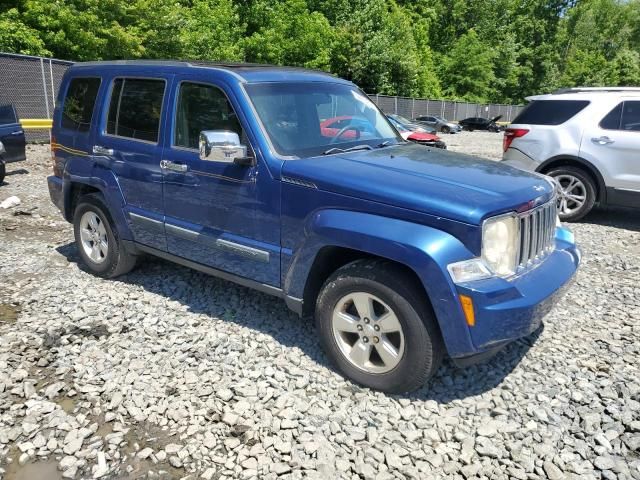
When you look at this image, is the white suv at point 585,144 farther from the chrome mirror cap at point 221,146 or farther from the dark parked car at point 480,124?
the dark parked car at point 480,124

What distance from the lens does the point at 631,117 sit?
7.40 m

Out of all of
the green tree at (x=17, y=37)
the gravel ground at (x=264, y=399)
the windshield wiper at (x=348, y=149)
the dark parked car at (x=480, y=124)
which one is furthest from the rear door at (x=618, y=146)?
the dark parked car at (x=480, y=124)

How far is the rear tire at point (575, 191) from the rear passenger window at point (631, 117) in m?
0.80

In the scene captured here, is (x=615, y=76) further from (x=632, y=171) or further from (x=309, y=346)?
(x=309, y=346)

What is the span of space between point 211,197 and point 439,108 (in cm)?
4071

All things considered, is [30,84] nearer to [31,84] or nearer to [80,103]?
[31,84]

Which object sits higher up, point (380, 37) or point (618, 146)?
point (380, 37)

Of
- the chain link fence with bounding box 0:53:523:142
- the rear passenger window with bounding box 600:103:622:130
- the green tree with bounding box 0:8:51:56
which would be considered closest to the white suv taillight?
the rear passenger window with bounding box 600:103:622:130

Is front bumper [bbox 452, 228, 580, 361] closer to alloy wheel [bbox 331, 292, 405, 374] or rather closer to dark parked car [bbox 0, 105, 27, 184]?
alloy wheel [bbox 331, 292, 405, 374]

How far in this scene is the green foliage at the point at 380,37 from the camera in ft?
62.4

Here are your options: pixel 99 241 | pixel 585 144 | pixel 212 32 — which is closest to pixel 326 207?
pixel 99 241

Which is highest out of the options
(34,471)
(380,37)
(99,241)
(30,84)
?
(380,37)

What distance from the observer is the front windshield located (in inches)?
153

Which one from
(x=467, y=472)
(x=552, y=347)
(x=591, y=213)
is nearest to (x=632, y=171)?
(x=591, y=213)
